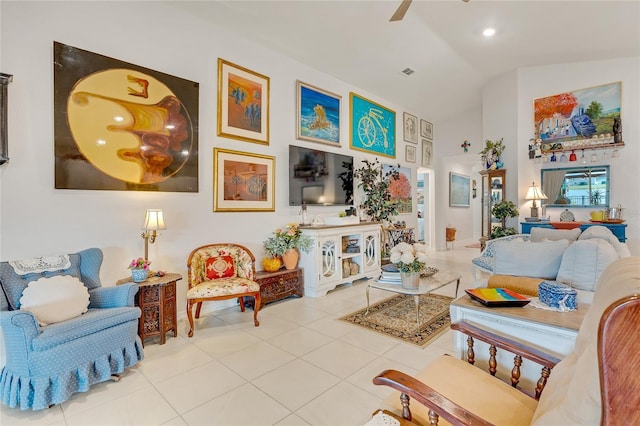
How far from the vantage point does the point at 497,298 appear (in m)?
1.69

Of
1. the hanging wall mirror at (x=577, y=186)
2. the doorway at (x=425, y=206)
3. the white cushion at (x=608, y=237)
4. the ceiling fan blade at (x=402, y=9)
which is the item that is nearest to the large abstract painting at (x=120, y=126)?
the ceiling fan blade at (x=402, y=9)

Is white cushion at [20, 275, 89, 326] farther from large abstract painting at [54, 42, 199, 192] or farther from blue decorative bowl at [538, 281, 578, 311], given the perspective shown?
blue decorative bowl at [538, 281, 578, 311]

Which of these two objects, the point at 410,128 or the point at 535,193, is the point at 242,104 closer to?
the point at 410,128

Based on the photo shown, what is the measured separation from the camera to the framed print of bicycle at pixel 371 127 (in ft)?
18.9

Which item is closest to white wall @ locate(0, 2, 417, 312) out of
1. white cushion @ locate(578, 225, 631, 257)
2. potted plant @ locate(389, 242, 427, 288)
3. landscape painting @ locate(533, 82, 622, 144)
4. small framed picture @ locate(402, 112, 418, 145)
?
potted plant @ locate(389, 242, 427, 288)

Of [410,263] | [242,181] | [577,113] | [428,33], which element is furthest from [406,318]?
[577,113]

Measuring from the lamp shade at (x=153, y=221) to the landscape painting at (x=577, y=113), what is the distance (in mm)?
6446

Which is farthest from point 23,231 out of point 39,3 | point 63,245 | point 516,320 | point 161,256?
point 516,320

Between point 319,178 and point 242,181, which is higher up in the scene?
point 319,178

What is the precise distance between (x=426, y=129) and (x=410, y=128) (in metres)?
0.87

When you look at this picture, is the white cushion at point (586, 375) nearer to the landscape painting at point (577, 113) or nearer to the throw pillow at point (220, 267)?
the throw pillow at point (220, 267)

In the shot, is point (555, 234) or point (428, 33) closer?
point (555, 234)

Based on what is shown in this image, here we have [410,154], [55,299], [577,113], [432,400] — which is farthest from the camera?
[410,154]

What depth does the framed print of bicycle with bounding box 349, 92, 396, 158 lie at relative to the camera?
5.76 metres
